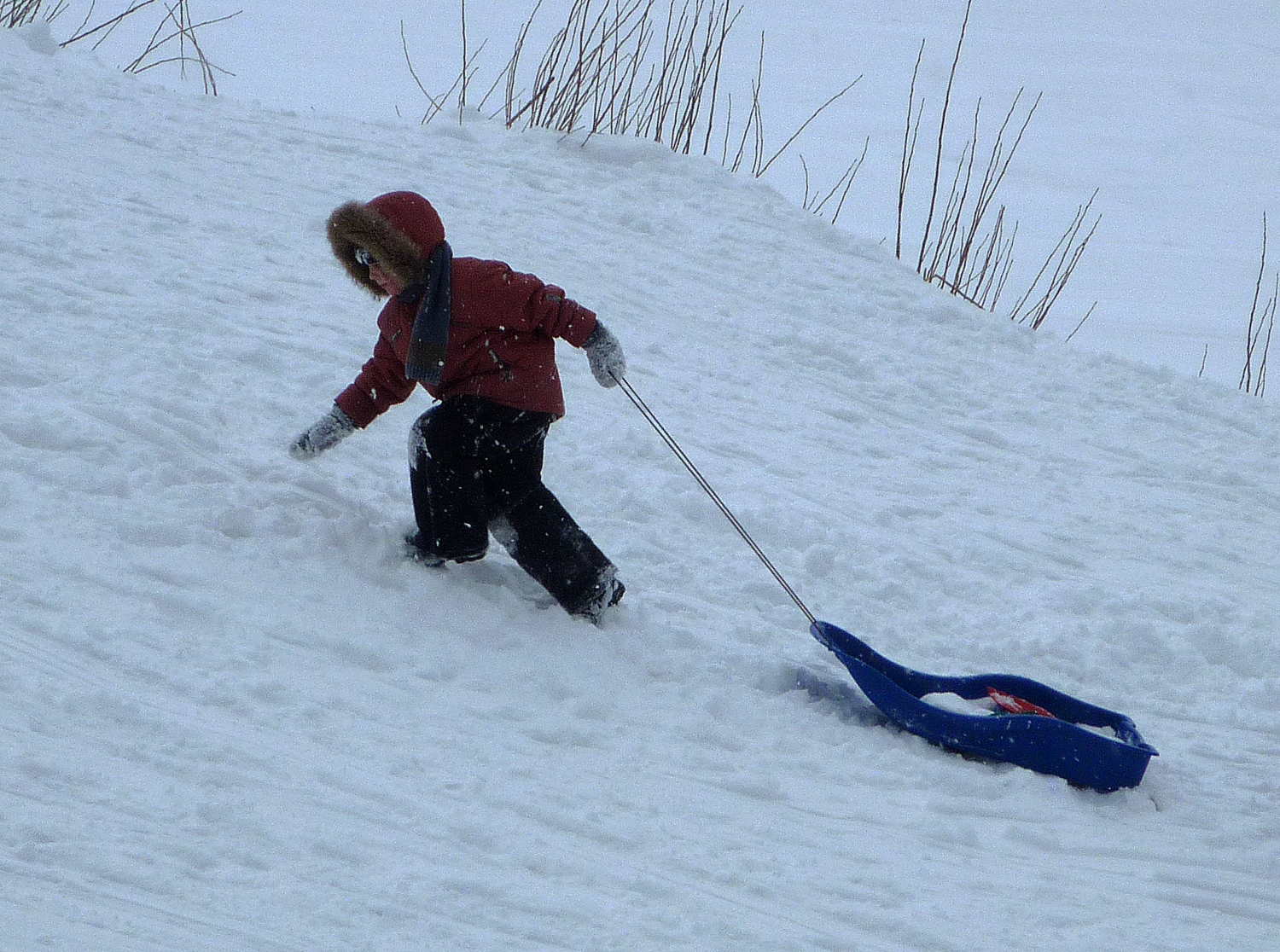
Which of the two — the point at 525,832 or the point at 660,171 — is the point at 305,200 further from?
the point at 525,832

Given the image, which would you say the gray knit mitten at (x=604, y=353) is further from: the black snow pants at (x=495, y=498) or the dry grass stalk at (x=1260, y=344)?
the dry grass stalk at (x=1260, y=344)

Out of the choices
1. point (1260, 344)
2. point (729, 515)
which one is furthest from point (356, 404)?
point (1260, 344)

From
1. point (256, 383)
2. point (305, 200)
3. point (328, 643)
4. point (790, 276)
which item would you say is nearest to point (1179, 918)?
point (328, 643)

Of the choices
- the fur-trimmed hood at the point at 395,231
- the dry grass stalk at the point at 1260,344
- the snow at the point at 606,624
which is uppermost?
the dry grass stalk at the point at 1260,344

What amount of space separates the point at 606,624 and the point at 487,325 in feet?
2.24

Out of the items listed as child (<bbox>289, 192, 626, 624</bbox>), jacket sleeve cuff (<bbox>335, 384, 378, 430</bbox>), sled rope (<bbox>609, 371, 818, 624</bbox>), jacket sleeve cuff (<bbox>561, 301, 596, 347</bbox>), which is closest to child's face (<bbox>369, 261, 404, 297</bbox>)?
child (<bbox>289, 192, 626, 624</bbox>)

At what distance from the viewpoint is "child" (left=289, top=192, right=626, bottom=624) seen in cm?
256

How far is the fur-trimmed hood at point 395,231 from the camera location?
254 cm

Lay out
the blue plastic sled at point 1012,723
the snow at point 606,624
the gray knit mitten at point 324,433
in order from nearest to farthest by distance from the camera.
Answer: the snow at point 606,624, the blue plastic sled at point 1012,723, the gray knit mitten at point 324,433

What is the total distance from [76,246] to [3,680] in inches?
83.3

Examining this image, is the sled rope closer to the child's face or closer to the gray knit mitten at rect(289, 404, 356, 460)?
the child's face

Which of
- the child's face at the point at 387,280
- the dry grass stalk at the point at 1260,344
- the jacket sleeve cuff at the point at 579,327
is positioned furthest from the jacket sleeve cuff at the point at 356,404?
the dry grass stalk at the point at 1260,344

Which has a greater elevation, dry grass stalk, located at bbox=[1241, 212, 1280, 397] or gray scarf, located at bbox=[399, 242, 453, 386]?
dry grass stalk, located at bbox=[1241, 212, 1280, 397]

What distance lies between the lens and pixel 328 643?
2.45 metres
